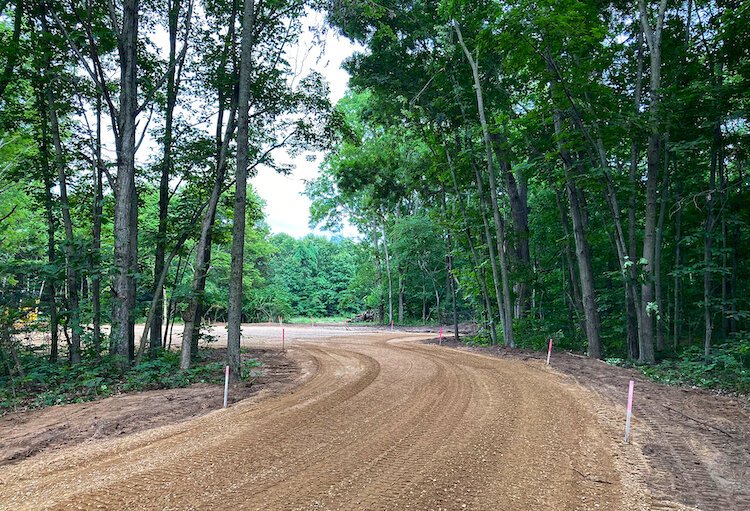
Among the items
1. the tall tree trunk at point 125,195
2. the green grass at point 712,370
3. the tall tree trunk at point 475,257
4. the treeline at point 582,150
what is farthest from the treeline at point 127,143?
the green grass at point 712,370

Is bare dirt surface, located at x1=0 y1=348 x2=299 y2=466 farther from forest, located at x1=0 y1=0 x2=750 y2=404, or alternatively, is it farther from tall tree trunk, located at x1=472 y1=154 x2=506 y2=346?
tall tree trunk, located at x1=472 y1=154 x2=506 y2=346

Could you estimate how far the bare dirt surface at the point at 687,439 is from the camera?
4133 millimetres

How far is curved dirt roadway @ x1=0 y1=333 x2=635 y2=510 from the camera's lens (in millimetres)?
3826

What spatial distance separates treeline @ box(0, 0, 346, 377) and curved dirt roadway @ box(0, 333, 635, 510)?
402 cm

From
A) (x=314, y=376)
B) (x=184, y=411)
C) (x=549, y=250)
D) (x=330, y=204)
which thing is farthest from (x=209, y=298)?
(x=330, y=204)

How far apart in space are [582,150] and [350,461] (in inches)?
475

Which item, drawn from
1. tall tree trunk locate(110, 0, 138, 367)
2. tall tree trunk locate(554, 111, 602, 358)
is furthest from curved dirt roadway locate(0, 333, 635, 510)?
tall tree trunk locate(554, 111, 602, 358)

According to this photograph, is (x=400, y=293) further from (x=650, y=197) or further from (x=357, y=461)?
(x=357, y=461)

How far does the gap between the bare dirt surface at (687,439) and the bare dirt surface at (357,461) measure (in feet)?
0.98

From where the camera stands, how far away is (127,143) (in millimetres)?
10219

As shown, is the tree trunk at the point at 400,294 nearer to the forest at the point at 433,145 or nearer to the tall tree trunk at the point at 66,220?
the forest at the point at 433,145

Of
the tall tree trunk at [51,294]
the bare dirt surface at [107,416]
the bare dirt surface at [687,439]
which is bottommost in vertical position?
the bare dirt surface at [687,439]

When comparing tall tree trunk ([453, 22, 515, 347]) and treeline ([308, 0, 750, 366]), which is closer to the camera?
treeline ([308, 0, 750, 366])

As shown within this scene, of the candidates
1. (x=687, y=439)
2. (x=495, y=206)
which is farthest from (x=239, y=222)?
(x=495, y=206)
